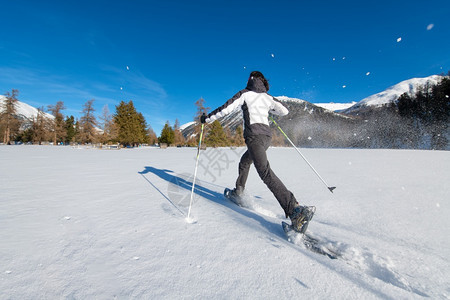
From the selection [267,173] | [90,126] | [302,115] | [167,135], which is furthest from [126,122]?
[302,115]

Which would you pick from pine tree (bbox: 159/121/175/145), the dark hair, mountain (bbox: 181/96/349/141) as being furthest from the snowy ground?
pine tree (bbox: 159/121/175/145)

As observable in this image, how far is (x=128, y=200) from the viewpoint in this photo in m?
2.62

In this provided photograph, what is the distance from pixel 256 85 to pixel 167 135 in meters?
54.9

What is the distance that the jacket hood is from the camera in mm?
2471

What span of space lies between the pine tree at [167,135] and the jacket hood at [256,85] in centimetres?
5459

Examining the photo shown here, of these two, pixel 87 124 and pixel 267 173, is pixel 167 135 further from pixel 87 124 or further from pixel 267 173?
pixel 267 173

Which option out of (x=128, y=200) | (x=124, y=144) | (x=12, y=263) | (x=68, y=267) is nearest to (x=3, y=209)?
(x=128, y=200)

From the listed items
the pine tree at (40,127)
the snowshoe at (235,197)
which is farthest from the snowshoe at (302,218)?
the pine tree at (40,127)

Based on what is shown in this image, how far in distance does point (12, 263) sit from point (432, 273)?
9.06ft

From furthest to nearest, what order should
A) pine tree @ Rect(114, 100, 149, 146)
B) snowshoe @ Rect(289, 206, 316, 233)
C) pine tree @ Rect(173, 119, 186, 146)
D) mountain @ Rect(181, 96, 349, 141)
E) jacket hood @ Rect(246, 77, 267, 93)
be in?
1. pine tree @ Rect(173, 119, 186, 146)
2. pine tree @ Rect(114, 100, 149, 146)
3. mountain @ Rect(181, 96, 349, 141)
4. jacket hood @ Rect(246, 77, 267, 93)
5. snowshoe @ Rect(289, 206, 316, 233)

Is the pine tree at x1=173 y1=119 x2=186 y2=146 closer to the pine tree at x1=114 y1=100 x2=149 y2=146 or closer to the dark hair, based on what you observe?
the pine tree at x1=114 y1=100 x2=149 y2=146

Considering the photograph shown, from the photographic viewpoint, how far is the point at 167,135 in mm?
54438

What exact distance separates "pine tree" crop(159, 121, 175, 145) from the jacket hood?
5459 cm

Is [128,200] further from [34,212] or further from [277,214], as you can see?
[277,214]
